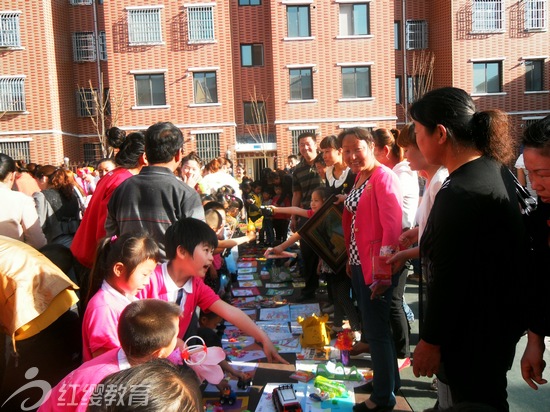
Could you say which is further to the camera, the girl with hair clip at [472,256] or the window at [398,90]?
the window at [398,90]

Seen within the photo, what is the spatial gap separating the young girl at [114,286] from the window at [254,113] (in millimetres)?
20827

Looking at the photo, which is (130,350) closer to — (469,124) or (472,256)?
(472,256)

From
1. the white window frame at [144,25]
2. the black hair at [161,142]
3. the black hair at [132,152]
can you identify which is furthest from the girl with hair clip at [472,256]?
the white window frame at [144,25]

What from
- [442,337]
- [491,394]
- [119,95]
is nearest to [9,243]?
[442,337]

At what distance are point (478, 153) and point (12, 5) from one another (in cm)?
2457

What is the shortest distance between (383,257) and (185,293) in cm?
122

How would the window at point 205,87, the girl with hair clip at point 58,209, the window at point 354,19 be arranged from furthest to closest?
the window at point 205,87 → the window at point 354,19 → the girl with hair clip at point 58,209

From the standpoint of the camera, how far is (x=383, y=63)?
22.0 meters

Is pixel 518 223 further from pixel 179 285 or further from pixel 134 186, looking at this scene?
pixel 134 186

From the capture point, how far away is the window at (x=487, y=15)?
22.4 meters

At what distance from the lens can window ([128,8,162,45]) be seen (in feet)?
70.5

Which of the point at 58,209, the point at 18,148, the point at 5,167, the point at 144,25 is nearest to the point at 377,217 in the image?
the point at 5,167

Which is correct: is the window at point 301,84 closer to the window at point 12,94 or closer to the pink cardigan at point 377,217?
the window at point 12,94

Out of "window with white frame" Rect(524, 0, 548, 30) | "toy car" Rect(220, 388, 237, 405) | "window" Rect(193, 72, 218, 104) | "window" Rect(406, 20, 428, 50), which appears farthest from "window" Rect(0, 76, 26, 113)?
"window with white frame" Rect(524, 0, 548, 30)
